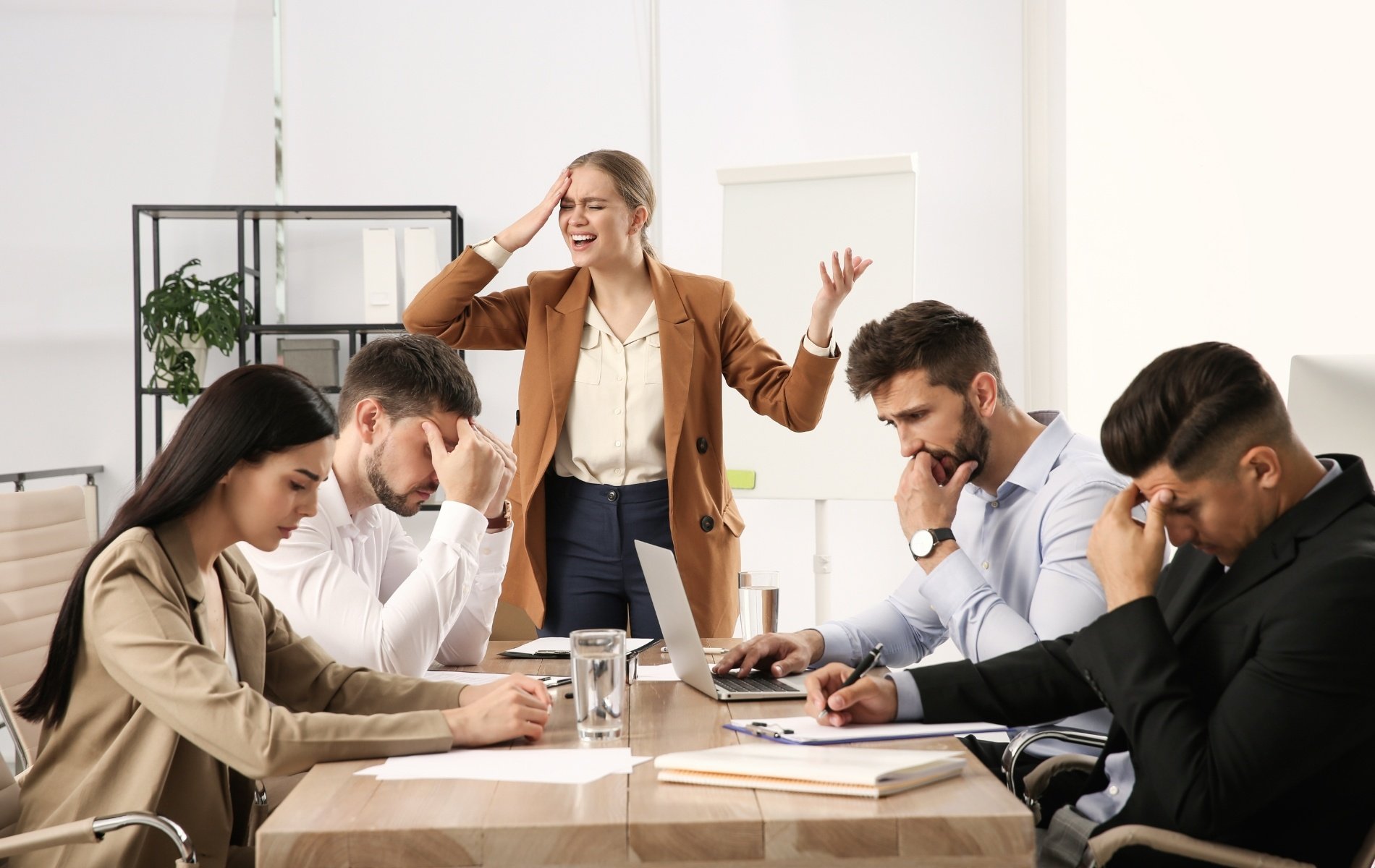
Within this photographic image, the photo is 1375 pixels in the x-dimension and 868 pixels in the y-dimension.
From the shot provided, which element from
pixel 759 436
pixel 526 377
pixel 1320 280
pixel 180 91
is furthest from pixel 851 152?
pixel 180 91

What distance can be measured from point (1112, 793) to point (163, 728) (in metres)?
1.17

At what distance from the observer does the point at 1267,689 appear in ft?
3.97

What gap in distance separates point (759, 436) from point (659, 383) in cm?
134

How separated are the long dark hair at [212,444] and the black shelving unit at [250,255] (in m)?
2.76

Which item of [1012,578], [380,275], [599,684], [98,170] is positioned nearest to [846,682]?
[599,684]

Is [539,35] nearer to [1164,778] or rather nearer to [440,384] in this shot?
[440,384]

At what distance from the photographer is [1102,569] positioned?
55.7 inches

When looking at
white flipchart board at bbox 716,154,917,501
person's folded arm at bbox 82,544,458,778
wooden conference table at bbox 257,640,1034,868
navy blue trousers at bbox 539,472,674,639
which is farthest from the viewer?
white flipchart board at bbox 716,154,917,501

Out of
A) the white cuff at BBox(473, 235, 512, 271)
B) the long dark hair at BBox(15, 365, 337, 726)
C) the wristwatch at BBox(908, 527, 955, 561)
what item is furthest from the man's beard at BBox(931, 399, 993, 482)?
the white cuff at BBox(473, 235, 512, 271)

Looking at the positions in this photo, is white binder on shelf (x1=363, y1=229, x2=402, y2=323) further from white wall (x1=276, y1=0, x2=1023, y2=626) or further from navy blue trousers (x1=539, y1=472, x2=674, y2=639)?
navy blue trousers (x1=539, y1=472, x2=674, y2=639)

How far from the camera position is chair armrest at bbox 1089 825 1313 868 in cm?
120

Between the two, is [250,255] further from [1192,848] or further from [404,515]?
[1192,848]

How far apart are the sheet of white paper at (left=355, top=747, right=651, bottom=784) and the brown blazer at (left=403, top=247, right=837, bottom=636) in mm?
1288

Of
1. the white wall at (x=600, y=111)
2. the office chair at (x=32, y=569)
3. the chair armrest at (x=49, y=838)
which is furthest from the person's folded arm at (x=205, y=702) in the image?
the white wall at (x=600, y=111)
